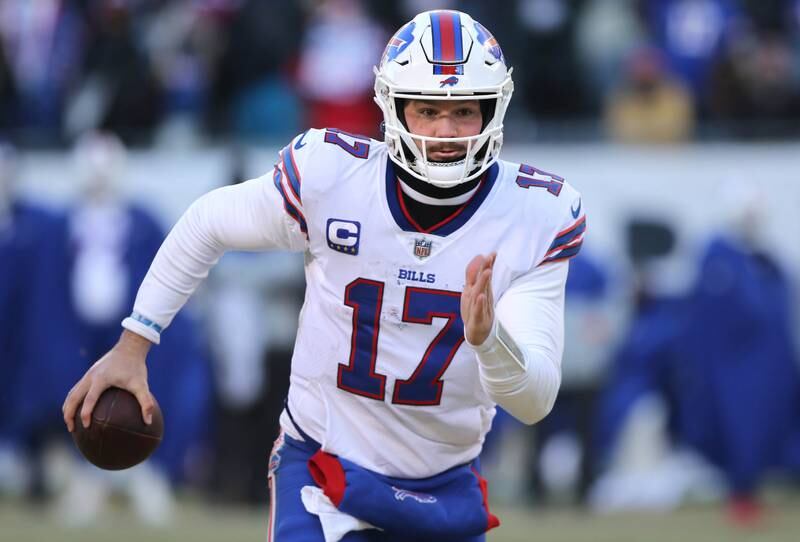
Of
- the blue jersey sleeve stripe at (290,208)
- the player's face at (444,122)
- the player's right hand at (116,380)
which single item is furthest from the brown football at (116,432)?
the player's face at (444,122)

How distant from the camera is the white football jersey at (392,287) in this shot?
4043 millimetres

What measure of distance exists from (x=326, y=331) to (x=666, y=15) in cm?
682

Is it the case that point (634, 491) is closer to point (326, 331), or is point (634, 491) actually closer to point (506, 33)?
point (506, 33)

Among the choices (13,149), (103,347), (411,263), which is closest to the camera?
(411,263)

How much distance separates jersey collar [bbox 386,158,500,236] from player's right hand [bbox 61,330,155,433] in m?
0.70

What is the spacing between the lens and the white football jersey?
4.04 meters

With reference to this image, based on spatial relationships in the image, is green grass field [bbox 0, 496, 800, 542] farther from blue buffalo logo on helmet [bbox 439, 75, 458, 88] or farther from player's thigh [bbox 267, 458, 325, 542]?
blue buffalo logo on helmet [bbox 439, 75, 458, 88]

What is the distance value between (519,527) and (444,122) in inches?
188

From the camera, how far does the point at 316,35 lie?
10.3 meters

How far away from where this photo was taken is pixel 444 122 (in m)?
4.05

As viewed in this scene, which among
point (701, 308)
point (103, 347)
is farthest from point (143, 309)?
point (701, 308)

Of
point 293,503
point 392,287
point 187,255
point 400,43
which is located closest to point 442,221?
point 392,287

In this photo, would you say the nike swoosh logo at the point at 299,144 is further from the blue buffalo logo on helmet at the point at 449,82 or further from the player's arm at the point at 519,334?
the player's arm at the point at 519,334

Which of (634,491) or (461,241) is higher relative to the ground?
(461,241)
